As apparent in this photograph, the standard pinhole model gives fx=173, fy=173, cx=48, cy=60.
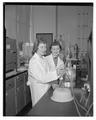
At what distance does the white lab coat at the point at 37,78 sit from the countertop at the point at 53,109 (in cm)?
23

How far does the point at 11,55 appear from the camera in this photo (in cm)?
130

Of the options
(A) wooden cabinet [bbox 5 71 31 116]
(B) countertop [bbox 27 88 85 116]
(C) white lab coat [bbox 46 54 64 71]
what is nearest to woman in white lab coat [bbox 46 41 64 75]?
(C) white lab coat [bbox 46 54 64 71]

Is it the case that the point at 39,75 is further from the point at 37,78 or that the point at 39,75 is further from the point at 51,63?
the point at 51,63

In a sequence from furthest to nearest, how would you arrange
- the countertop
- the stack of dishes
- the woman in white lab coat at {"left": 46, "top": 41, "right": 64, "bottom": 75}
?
the woman in white lab coat at {"left": 46, "top": 41, "right": 64, "bottom": 75} → the stack of dishes → the countertop

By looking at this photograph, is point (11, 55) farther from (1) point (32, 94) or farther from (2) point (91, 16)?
(2) point (91, 16)

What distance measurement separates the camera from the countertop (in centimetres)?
101

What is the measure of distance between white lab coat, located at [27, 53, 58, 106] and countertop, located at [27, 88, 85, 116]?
233 millimetres

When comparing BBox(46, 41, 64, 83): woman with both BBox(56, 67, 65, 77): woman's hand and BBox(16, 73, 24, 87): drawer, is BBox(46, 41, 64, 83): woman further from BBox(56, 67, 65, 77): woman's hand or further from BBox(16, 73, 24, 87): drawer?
BBox(16, 73, 24, 87): drawer

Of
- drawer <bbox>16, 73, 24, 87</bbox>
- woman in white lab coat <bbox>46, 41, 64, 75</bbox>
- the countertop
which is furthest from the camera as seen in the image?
drawer <bbox>16, 73, 24, 87</bbox>

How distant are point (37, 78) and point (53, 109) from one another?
414 millimetres

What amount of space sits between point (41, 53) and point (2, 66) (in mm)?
374

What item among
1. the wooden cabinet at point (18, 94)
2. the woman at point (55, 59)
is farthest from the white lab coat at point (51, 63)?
the wooden cabinet at point (18, 94)

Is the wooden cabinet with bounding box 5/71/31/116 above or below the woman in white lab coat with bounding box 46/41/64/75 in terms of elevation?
below

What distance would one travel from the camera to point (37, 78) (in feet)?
4.65
